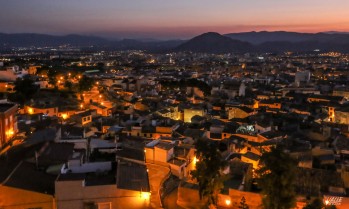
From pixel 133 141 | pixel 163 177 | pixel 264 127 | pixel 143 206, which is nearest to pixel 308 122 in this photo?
pixel 264 127

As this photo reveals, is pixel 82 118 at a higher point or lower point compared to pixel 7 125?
lower

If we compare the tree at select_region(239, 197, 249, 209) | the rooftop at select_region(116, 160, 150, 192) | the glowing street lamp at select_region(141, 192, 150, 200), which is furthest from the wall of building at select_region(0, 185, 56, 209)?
the tree at select_region(239, 197, 249, 209)

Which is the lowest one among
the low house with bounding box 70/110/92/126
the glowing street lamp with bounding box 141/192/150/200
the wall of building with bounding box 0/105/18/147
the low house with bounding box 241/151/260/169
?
the low house with bounding box 241/151/260/169

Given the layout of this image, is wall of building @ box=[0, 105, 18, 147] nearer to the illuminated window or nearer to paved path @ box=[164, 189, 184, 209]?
the illuminated window

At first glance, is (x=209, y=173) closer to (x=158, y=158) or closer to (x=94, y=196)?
(x=158, y=158)

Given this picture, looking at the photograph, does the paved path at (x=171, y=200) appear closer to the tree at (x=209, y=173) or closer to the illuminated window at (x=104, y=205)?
the tree at (x=209, y=173)

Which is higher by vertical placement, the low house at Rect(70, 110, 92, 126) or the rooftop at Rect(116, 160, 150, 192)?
the rooftop at Rect(116, 160, 150, 192)

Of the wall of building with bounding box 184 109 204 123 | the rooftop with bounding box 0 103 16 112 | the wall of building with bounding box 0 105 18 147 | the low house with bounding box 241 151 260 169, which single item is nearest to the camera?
the wall of building with bounding box 0 105 18 147

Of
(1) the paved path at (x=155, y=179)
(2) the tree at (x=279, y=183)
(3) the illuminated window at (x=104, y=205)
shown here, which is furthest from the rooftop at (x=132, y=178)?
(2) the tree at (x=279, y=183)

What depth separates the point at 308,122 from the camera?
88.8ft

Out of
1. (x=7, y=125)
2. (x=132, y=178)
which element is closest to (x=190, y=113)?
(x=7, y=125)

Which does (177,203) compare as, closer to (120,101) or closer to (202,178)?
(202,178)

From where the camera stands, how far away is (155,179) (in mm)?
13523

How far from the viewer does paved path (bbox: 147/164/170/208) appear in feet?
37.8
